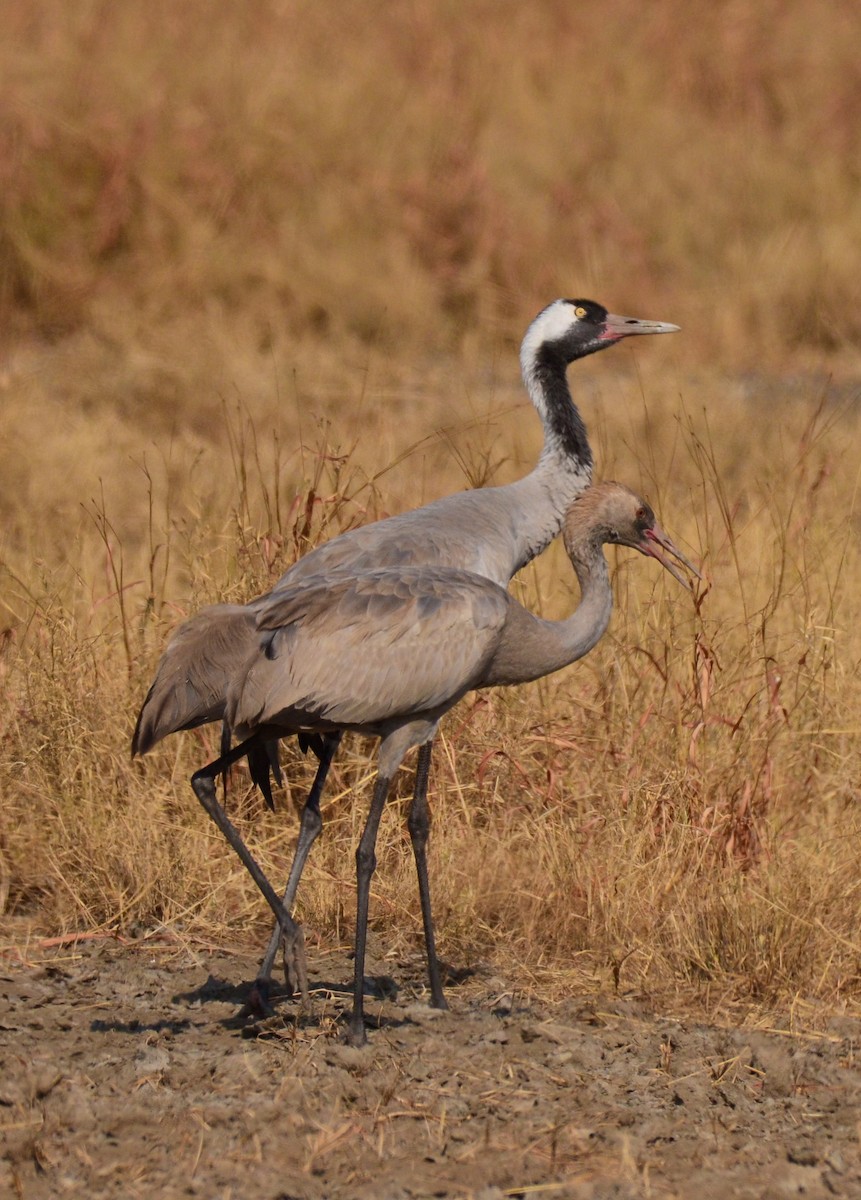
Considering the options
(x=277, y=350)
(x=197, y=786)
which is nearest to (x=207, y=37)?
(x=277, y=350)

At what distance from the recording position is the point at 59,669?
18.4 ft

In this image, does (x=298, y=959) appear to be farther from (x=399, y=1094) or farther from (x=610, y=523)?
(x=610, y=523)

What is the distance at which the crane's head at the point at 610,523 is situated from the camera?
16.6 ft

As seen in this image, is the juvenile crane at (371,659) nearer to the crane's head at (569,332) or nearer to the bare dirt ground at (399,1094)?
the bare dirt ground at (399,1094)

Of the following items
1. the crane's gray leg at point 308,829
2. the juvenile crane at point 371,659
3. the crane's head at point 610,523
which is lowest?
the crane's gray leg at point 308,829

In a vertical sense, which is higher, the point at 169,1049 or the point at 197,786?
the point at 197,786

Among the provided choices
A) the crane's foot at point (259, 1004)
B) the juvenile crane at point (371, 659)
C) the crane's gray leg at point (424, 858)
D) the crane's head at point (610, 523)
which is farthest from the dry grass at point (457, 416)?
the juvenile crane at point (371, 659)

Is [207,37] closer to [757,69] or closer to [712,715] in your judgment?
[757,69]

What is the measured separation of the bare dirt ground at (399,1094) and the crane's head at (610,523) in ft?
3.85

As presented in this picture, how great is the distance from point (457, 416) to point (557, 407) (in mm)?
2900

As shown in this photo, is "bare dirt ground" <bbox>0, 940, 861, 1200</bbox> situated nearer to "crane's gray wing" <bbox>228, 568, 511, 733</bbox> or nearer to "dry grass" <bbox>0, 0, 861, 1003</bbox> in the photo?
"dry grass" <bbox>0, 0, 861, 1003</bbox>

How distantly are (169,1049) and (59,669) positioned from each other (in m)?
1.61

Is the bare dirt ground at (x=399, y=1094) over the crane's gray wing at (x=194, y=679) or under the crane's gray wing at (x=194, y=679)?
under

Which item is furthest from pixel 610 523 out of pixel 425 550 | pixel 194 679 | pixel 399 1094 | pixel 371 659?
pixel 399 1094
